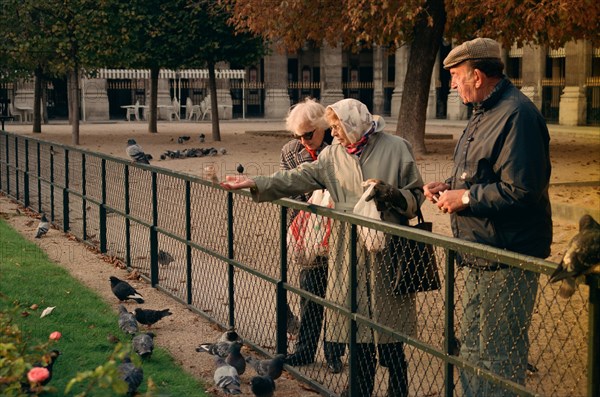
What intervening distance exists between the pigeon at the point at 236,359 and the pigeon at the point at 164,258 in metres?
2.91

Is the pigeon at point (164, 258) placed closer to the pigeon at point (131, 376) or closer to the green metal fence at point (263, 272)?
the green metal fence at point (263, 272)

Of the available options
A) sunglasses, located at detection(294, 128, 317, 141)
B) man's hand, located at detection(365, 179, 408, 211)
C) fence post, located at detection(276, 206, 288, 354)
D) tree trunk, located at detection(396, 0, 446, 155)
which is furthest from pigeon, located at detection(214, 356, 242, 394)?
tree trunk, located at detection(396, 0, 446, 155)

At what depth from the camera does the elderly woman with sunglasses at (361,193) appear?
19.7 feet

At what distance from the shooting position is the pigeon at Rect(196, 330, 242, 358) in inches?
285

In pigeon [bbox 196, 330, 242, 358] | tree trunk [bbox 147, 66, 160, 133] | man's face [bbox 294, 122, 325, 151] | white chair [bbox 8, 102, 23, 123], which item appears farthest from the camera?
white chair [bbox 8, 102, 23, 123]

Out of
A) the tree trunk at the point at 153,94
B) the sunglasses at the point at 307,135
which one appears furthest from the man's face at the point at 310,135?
the tree trunk at the point at 153,94

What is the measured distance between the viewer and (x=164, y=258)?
32.7ft

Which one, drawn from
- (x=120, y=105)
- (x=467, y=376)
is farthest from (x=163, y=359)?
(x=120, y=105)

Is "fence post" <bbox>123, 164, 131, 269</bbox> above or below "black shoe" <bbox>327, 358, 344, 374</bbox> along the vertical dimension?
above

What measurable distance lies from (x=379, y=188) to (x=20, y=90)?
4278 centimetres

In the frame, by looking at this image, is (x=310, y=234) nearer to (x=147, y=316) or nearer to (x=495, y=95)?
(x=495, y=95)

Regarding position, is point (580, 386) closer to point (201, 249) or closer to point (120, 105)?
point (201, 249)

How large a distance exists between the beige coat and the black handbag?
81 mm

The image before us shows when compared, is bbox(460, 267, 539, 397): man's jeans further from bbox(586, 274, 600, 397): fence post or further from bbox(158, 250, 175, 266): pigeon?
bbox(158, 250, 175, 266): pigeon
